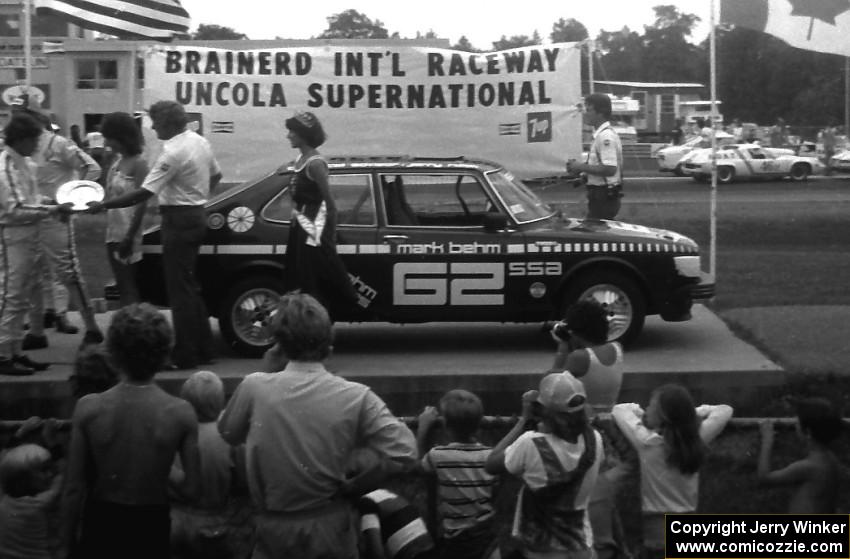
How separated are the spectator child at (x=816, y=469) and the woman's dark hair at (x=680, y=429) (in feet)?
1.10

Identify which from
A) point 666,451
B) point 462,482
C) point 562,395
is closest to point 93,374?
point 462,482

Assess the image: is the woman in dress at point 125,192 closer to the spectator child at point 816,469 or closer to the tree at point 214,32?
the spectator child at point 816,469

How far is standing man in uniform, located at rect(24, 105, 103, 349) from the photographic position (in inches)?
370

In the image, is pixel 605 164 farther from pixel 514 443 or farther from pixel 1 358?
pixel 514 443

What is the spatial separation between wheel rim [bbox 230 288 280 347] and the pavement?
18cm

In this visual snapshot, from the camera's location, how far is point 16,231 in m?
8.79

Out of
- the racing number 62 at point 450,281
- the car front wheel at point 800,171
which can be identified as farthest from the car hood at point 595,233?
the car front wheel at point 800,171

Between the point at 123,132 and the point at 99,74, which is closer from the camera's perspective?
the point at 123,132

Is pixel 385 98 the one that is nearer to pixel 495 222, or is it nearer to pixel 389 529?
pixel 495 222

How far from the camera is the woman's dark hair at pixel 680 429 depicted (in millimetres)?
5531

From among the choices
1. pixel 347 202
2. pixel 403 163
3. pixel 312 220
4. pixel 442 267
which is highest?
pixel 403 163

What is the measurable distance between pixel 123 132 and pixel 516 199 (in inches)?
116

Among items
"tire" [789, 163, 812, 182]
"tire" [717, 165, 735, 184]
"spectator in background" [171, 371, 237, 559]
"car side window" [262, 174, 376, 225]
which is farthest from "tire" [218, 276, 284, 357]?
"tire" [789, 163, 812, 182]

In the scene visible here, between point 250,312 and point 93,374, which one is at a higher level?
point 93,374
